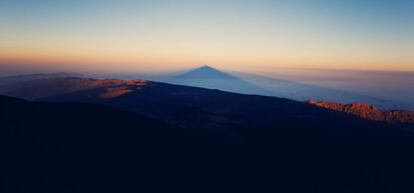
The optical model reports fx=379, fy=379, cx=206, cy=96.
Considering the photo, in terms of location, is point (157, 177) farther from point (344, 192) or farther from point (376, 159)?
point (376, 159)

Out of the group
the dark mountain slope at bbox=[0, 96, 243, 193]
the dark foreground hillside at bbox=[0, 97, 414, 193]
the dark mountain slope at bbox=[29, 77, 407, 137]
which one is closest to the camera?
the dark mountain slope at bbox=[0, 96, 243, 193]

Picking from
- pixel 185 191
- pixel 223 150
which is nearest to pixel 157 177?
pixel 185 191

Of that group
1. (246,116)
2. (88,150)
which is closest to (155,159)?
(88,150)

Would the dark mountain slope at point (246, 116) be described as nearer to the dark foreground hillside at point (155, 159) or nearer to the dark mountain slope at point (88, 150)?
the dark foreground hillside at point (155, 159)

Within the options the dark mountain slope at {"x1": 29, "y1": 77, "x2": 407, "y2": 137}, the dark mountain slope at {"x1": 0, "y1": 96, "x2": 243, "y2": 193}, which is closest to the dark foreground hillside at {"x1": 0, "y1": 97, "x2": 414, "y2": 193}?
the dark mountain slope at {"x1": 0, "y1": 96, "x2": 243, "y2": 193}

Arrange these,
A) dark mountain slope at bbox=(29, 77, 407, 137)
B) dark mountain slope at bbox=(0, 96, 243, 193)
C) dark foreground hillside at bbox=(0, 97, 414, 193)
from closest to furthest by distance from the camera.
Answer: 1. dark mountain slope at bbox=(0, 96, 243, 193)
2. dark foreground hillside at bbox=(0, 97, 414, 193)
3. dark mountain slope at bbox=(29, 77, 407, 137)

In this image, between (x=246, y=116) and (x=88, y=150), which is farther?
(x=246, y=116)

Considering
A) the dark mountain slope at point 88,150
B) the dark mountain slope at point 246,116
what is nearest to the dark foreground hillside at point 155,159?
the dark mountain slope at point 88,150

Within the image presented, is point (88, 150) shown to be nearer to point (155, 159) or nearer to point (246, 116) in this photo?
point (155, 159)

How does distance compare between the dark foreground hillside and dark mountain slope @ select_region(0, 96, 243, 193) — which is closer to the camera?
dark mountain slope @ select_region(0, 96, 243, 193)

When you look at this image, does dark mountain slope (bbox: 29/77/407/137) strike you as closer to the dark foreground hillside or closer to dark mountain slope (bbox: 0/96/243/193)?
the dark foreground hillside
